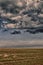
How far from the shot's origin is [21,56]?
8.63 feet

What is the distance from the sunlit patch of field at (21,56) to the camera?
2.53 meters

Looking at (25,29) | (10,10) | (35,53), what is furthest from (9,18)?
(35,53)

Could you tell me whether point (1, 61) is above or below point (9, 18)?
below

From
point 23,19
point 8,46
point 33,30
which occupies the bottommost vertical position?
point 8,46

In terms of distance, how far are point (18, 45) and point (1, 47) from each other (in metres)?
0.27

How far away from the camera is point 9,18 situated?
2.78 metres

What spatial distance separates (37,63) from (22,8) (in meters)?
0.89

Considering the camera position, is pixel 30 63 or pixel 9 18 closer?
pixel 30 63

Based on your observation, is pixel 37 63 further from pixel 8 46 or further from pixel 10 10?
pixel 10 10

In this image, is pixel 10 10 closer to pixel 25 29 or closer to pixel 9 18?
pixel 9 18

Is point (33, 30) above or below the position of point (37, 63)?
above

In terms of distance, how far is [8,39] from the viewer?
2.73 m

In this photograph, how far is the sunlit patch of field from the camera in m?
2.53

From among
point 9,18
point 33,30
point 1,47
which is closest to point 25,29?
point 33,30
